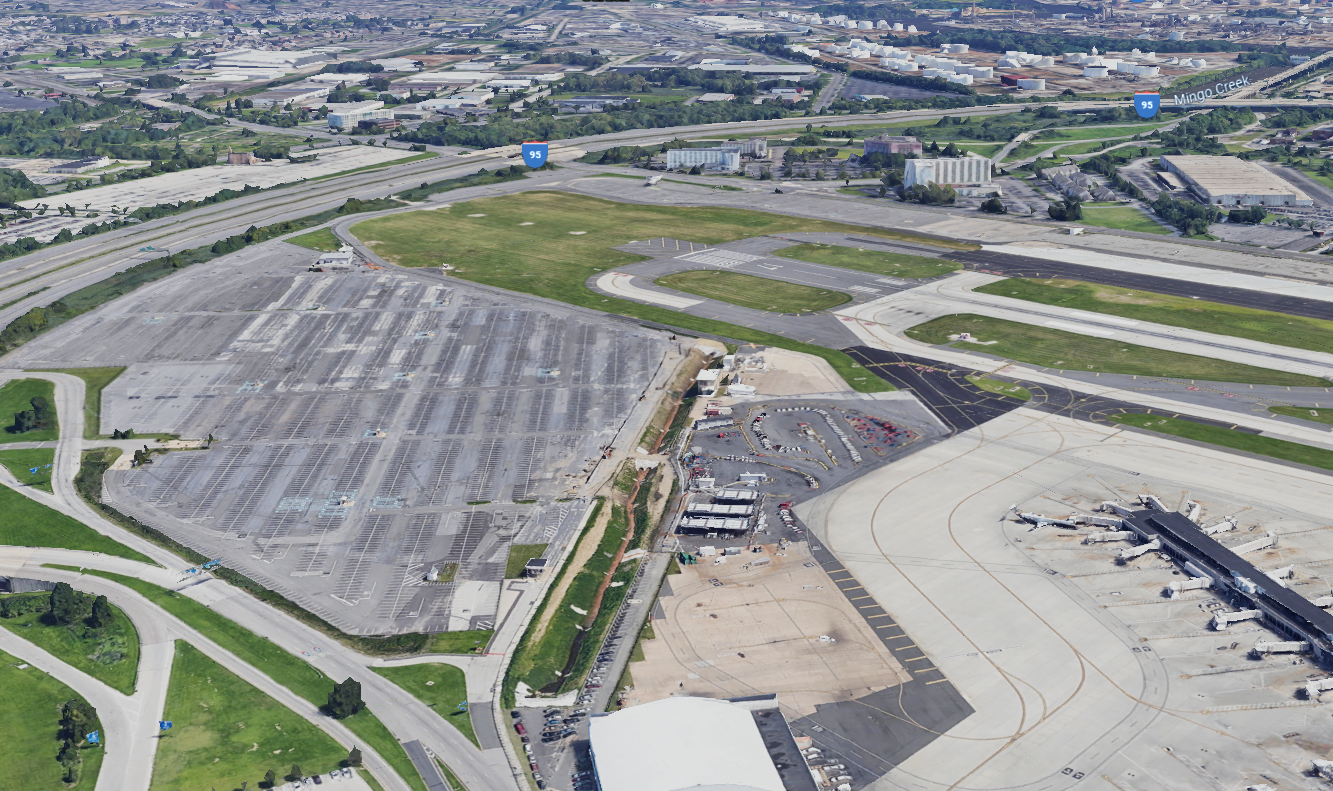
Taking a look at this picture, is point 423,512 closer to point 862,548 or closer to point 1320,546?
point 862,548

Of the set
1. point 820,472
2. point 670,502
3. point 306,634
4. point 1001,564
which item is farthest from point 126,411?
point 1001,564

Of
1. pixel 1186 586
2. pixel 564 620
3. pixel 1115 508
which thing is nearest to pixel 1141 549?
pixel 1186 586

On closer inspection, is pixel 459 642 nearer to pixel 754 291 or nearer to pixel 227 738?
pixel 227 738

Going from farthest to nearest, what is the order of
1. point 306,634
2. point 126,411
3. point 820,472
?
point 126,411 → point 820,472 → point 306,634

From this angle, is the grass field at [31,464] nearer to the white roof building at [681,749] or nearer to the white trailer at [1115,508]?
the white roof building at [681,749]

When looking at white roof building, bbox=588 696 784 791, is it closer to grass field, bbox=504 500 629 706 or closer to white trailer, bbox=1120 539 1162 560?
grass field, bbox=504 500 629 706

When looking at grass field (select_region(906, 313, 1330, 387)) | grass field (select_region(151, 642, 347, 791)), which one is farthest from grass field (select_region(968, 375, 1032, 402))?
grass field (select_region(151, 642, 347, 791))
